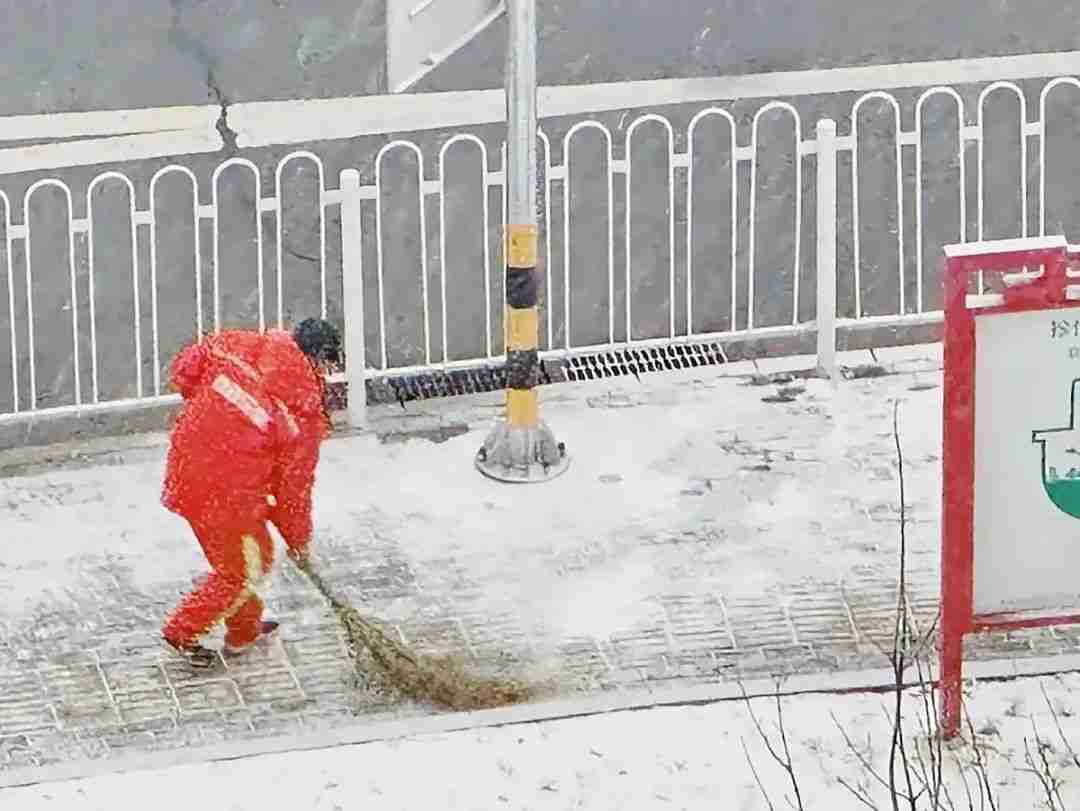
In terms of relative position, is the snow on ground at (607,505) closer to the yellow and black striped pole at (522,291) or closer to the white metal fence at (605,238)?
the yellow and black striped pole at (522,291)

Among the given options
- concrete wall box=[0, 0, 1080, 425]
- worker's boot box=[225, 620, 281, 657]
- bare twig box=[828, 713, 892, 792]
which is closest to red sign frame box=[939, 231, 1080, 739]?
bare twig box=[828, 713, 892, 792]

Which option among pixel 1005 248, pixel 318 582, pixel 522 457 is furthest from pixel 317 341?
pixel 1005 248

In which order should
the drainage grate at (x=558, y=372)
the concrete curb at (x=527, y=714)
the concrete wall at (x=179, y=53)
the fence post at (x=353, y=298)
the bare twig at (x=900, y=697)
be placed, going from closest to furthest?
1. the bare twig at (x=900, y=697)
2. the concrete curb at (x=527, y=714)
3. the fence post at (x=353, y=298)
4. the drainage grate at (x=558, y=372)
5. the concrete wall at (x=179, y=53)

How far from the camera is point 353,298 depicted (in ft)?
34.8

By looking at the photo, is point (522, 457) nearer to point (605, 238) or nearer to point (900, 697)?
point (605, 238)

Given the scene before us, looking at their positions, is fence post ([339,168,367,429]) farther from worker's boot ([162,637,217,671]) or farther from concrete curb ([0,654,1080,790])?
concrete curb ([0,654,1080,790])

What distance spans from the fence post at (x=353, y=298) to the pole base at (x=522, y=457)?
68 cm

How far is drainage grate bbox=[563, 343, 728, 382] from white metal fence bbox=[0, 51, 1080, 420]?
7 centimetres

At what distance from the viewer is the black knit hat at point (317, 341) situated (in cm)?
883

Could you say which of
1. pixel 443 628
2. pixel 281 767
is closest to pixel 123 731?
pixel 281 767

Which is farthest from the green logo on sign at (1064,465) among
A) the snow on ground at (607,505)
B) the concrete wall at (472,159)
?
the concrete wall at (472,159)

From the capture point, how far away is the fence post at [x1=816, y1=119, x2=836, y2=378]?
10938mm

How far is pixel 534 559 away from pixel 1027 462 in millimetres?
2187

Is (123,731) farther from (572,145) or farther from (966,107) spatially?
(966,107)
